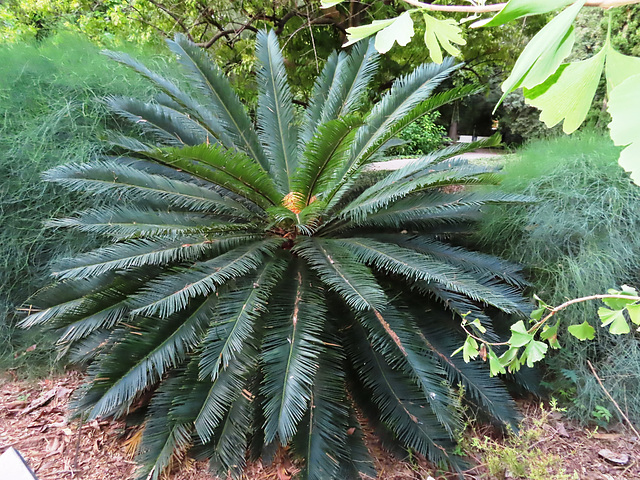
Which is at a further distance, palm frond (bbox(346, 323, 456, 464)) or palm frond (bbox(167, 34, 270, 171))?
palm frond (bbox(167, 34, 270, 171))

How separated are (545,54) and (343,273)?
1136mm

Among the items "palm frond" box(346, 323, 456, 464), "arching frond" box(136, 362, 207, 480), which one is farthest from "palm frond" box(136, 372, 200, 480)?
"palm frond" box(346, 323, 456, 464)

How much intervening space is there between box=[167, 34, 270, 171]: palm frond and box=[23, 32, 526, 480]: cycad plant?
0.05 feet

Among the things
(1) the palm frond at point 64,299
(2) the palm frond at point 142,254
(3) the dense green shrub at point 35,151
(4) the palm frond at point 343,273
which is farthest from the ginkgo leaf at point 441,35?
(3) the dense green shrub at point 35,151

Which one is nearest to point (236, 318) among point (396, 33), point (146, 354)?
point (146, 354)

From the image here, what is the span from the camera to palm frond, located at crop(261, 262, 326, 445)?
4.05ft

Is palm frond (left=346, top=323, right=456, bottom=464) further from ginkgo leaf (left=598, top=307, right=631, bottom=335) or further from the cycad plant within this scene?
ginkgo leaf (left=598, top=307, right=631, bottom=335)

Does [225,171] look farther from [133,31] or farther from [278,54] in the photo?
[133,31]

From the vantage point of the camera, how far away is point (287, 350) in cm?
137

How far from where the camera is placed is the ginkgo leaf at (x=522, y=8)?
0.36 m

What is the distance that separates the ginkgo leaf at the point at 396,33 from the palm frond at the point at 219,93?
68.4 inches

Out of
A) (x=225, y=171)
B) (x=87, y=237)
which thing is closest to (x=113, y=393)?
(x=225, y=171)

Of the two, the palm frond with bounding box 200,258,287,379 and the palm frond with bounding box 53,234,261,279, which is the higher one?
the palm frond with bounding box 53,234,261,279

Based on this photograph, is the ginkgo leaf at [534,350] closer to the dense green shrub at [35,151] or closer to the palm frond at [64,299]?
the palm frond at [64,299]
